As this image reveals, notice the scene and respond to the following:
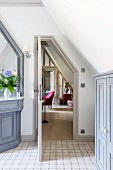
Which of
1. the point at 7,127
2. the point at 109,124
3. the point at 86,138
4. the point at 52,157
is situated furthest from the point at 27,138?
the point at 109,124

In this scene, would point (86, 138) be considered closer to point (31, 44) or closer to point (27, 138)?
point (27, 138)

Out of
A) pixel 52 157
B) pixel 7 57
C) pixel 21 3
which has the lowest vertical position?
pixel 52 157

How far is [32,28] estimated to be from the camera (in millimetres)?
4336

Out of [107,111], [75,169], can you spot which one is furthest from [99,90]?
[75,169]

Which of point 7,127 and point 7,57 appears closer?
point 7,127

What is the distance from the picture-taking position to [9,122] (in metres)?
3.76

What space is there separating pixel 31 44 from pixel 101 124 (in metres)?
2.67

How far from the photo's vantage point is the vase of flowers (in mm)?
3873

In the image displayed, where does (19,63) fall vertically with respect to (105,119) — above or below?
above

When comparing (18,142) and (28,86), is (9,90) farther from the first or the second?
(18,142)

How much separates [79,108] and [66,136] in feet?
2.76

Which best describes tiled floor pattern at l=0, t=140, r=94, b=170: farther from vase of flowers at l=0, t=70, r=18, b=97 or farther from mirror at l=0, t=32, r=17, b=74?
mirror at l=0, t=32, r=17, b=74

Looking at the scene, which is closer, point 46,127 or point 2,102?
point 2,102

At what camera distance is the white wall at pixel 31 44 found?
14.1ft
